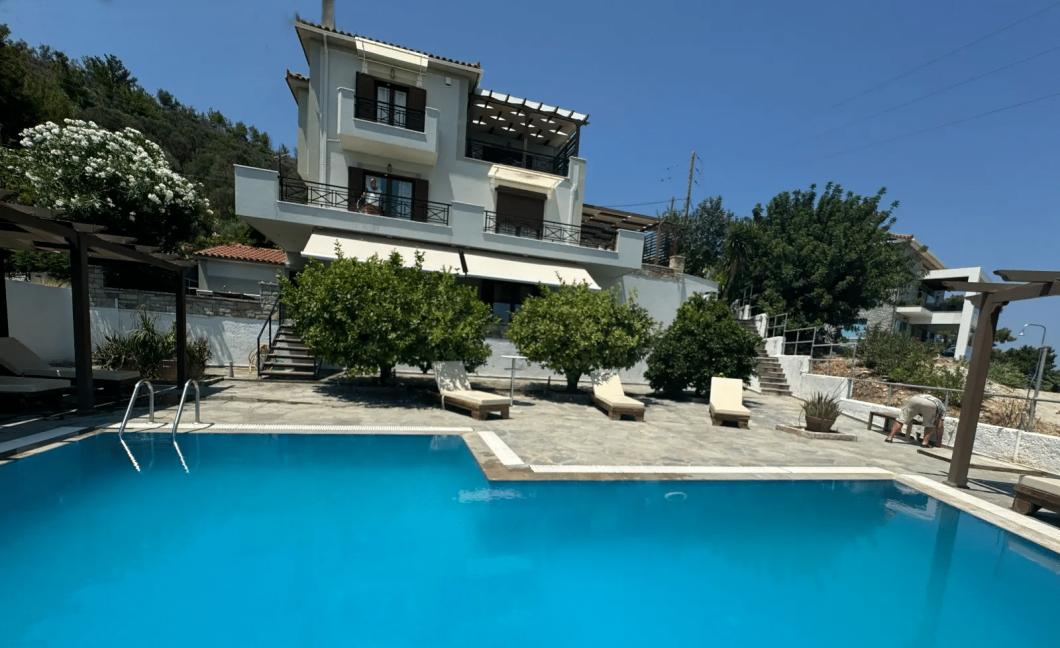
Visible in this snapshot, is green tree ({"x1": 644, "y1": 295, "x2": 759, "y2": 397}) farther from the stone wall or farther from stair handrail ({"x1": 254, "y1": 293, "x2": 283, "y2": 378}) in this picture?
the stone wall

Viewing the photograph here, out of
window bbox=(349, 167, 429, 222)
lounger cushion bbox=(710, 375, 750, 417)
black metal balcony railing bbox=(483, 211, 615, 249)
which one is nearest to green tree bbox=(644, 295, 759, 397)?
lounger cushion bbox=(710, 375, 750, 417)

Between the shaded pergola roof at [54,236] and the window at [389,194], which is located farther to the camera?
the window at [389,194]

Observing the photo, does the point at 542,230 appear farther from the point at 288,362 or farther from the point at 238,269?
the point at 238,269

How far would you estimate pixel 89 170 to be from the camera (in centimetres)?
1544

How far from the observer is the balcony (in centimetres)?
1727

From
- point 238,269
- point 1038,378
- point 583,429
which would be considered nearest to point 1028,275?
point 1038,378

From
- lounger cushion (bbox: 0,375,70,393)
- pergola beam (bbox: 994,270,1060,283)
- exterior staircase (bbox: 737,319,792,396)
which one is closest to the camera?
Result: pergola beam (bbox: 994,270,1060,283)

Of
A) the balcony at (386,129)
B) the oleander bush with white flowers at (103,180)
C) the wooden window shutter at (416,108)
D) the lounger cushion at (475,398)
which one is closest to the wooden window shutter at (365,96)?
the balcony at (386,129)

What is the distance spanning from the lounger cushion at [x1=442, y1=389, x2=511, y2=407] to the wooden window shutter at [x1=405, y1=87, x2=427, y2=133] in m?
13.2

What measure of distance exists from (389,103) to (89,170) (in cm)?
1102

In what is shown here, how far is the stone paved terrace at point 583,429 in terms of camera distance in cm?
802

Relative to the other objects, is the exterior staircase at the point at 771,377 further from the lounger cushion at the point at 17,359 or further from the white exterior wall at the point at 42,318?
the white exterior wall at the point at 42,318

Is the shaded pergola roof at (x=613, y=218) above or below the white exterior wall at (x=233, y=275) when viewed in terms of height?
above

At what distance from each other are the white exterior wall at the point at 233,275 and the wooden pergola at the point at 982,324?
28.7 meters
